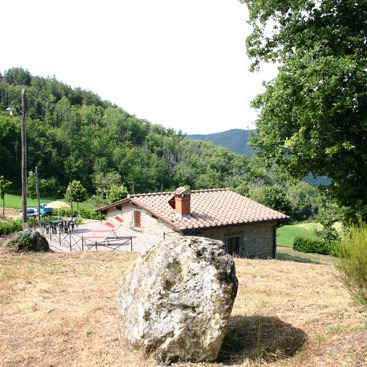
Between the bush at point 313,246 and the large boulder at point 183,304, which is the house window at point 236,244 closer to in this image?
the bush at point 313,246

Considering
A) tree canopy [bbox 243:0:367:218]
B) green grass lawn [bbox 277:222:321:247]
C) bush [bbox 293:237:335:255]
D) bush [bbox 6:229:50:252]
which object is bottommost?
green grass lawn [bbox 277:222:321:247]

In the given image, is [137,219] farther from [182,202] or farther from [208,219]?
[208,219]

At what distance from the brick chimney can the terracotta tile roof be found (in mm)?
325

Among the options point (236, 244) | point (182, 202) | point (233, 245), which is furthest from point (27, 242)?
point (236, 244)

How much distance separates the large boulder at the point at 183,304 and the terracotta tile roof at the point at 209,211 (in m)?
14.0

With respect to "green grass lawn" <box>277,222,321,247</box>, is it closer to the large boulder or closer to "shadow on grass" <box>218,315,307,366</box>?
"shadow on grass" <box>218,315,307,366</box>

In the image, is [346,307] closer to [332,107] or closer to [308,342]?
[308,342]

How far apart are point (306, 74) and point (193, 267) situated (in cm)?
794

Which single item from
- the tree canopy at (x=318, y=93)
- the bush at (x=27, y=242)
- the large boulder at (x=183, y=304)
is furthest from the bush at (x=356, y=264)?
the bush at (x=27, y=242)

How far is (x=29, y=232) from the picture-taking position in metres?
15.4

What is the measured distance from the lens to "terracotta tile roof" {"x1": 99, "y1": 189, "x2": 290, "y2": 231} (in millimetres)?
20688

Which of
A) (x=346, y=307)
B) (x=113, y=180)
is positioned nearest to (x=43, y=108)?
(x=113, y=180)

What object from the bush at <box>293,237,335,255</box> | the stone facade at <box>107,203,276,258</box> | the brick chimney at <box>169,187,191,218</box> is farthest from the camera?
the bush at <box>293,237,335,255</box>

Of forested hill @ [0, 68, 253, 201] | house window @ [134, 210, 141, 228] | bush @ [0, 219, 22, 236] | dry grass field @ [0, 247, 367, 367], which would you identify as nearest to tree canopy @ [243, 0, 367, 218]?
dry grass field @ [0, 247, 367, 367]
